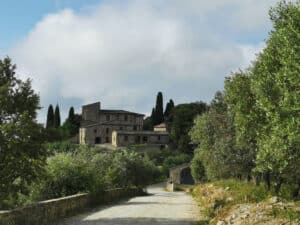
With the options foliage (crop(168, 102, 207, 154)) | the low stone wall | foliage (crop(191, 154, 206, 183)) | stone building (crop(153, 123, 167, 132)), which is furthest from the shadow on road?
stone building (crop(153, 123, 167, 132))

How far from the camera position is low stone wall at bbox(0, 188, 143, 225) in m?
17.7

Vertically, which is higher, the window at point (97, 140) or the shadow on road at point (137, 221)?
the window at point (97, 140)

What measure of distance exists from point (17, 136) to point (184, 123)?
104m

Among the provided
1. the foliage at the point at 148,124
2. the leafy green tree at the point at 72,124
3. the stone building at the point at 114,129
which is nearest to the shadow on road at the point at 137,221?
the stone building at the point at 114,129

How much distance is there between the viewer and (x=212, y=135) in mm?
44969

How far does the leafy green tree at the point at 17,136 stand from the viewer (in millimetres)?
21594

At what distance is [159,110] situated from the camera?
149125 mm

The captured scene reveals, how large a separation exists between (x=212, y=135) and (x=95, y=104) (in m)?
103

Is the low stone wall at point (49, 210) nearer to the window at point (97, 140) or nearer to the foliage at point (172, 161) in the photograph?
the foliage at point (172, 161)

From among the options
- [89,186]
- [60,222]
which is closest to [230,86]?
[89,186]

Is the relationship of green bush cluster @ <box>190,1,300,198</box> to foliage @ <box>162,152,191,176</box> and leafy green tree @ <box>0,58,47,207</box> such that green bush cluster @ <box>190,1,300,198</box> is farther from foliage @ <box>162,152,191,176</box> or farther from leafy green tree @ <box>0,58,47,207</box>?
foliage @ <box>162,152,191,176</box>

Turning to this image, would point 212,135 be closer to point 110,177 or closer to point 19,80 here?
point 110,177

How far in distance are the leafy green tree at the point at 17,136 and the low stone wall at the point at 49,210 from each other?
163 cm

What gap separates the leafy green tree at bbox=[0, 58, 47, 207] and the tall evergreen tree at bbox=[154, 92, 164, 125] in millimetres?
121641
